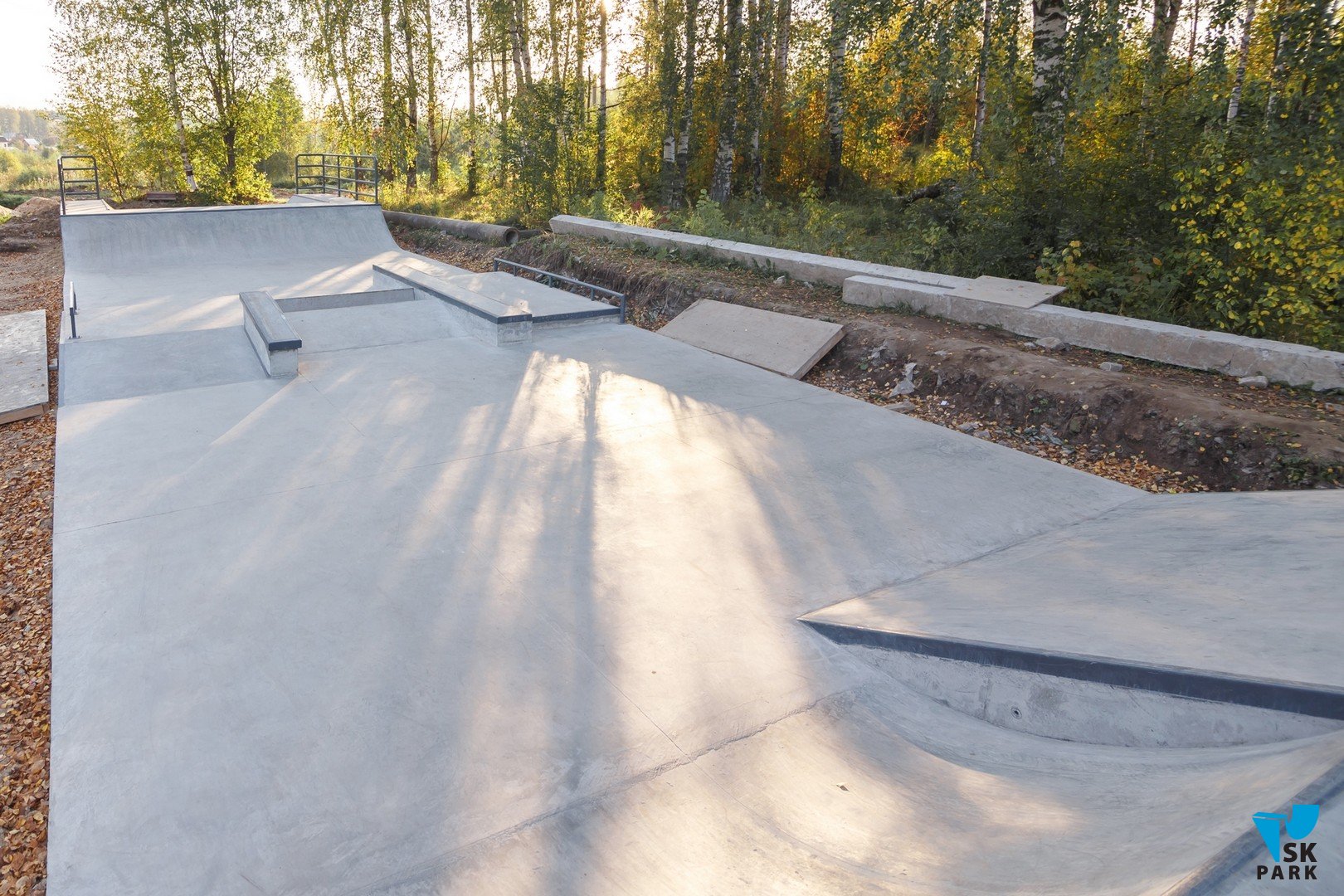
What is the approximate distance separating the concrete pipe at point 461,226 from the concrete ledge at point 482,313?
456cm

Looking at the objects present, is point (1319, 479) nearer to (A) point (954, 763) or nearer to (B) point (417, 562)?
→ (A) point (954, 763)

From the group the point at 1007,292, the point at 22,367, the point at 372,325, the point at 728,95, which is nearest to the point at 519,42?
the point at 728,95

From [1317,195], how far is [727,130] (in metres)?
11.7

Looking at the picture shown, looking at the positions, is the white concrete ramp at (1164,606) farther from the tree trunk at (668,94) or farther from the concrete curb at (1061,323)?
the tree trunk at (668,94)

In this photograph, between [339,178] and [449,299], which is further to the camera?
[339,178]

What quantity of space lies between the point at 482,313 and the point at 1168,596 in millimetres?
6509

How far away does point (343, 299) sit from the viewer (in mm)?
9398

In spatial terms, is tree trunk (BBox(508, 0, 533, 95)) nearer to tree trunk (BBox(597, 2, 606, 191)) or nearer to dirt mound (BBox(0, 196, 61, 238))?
tree trunk (BBox(597, 2, 606, 191))

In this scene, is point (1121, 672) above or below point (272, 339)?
below

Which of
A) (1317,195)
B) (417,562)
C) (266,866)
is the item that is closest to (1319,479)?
(1317,195)

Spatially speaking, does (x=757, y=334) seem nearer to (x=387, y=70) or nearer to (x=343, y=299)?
(x=343, y=299)

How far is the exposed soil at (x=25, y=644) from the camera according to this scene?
245cm

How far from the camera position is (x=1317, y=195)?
5.57 m

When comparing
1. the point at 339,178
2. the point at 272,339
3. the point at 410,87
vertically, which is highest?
the point at 410,87
